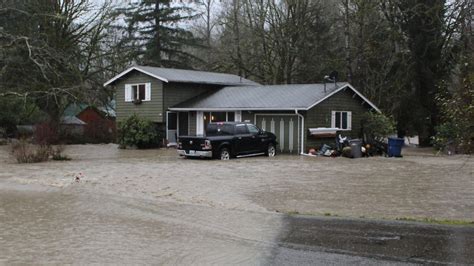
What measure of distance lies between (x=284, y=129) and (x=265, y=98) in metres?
2.50

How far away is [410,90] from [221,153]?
16800 millimetres

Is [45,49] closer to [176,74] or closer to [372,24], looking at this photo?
[176,74]

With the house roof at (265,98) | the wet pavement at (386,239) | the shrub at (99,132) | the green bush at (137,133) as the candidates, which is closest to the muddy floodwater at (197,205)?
the wet pavement at (386,239)

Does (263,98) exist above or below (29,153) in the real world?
above

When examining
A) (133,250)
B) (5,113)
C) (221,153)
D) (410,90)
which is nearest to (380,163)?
(221,153)

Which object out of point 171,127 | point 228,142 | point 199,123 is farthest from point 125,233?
point 171,127

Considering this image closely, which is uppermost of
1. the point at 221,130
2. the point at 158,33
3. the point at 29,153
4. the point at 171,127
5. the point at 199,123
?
the point at 158,33

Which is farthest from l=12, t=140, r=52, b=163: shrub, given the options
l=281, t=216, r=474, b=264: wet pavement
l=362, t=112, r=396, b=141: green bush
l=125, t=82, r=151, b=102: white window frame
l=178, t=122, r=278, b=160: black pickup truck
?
l=362, t=112, r=396, b=141: green bush

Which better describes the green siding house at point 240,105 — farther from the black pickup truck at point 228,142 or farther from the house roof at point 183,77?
the black pickup truck at point 228,142

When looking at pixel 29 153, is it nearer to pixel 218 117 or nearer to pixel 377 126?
pixel 218 117

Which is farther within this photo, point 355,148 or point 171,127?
point 171,127

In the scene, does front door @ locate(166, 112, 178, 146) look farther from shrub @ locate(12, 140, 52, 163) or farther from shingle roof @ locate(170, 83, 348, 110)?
shrub @ locate(12, 140, 52, 163)

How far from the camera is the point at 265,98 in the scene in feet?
101

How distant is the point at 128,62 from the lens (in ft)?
154
